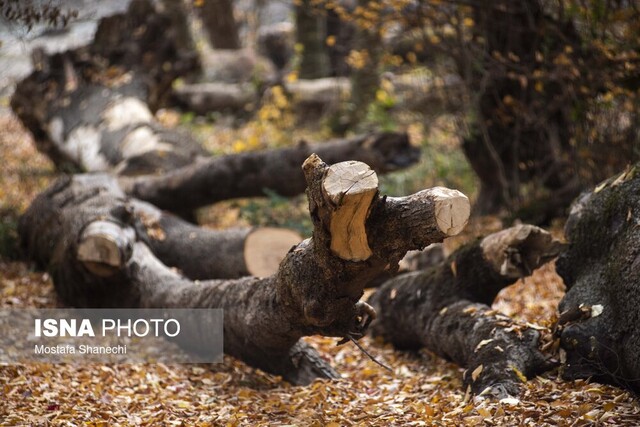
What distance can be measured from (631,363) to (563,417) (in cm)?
50

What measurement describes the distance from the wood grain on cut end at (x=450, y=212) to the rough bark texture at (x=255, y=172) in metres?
3.93

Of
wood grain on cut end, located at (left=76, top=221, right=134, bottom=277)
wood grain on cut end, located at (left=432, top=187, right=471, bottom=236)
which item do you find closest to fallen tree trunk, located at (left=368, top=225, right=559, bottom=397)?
wood grain on cut end, located at (left=432, top=187, right=471, bottom=236)

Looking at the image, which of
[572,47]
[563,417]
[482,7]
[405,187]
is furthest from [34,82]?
[563,417]

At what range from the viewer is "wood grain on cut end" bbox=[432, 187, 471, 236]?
11.5 feet

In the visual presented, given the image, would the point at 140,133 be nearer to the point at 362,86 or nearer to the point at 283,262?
the point at 362,86

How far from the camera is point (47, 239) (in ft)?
22.2

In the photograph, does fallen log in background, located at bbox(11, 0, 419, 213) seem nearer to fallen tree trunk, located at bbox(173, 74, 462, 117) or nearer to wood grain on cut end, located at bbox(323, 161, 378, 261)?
fallen tree trunk, located at bbox(173, 74, 462, 117)

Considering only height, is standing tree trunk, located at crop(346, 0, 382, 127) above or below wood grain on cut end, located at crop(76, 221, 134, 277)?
above

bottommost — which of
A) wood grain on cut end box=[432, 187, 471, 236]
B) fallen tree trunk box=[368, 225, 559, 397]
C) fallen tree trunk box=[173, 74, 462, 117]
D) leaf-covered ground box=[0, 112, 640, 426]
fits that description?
leaf-covered ground box=[0, 112, 640, 426]

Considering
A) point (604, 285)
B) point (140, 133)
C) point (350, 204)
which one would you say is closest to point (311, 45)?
point (140, 133)

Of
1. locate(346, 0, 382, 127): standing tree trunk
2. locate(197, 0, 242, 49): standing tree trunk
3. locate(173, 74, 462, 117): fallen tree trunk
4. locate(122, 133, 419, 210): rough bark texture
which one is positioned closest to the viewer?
locate(122, 133, 419, 210): rough bark texture

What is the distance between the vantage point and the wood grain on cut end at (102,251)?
574 cm

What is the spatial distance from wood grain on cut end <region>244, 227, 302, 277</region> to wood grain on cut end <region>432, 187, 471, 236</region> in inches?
120
